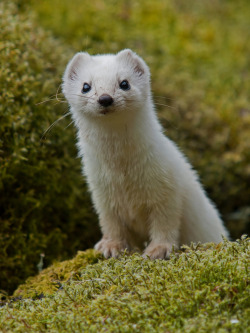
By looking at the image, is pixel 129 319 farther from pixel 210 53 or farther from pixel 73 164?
pixel 210 53

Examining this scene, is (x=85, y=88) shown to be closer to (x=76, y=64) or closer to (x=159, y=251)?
(x=76, y=64)

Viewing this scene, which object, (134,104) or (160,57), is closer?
(134,104)

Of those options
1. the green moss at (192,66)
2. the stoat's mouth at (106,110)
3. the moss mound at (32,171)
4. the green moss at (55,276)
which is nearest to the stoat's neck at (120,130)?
the stoat's mouth at (106,110)

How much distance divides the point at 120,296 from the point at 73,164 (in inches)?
98.6

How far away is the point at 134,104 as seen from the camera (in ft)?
11.3

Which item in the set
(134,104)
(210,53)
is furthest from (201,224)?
(210,53)

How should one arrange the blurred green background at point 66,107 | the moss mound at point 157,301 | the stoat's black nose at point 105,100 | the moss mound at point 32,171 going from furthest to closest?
1. the blurred green background at point 66,107
2. the moss mound at point 32,171
3. the stoat's black nose at point 105,100
4. the moss mound at point 157,301

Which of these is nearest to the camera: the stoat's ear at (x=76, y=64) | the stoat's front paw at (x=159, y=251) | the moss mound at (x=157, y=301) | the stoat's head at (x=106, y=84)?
the moss mound at (x=157, y=301)

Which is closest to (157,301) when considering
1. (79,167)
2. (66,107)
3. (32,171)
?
(32,171)

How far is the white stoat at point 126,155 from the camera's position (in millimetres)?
3471

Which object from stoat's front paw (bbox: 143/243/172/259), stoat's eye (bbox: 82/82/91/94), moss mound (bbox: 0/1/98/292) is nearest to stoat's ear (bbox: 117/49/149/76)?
stoat's eye (bbox: 82/82/91/94)

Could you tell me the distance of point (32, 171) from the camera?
14.0 ft

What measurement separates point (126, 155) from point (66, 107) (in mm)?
1691

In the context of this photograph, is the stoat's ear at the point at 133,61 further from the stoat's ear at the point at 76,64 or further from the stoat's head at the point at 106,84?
the stoat's ear at the point at 76,64
